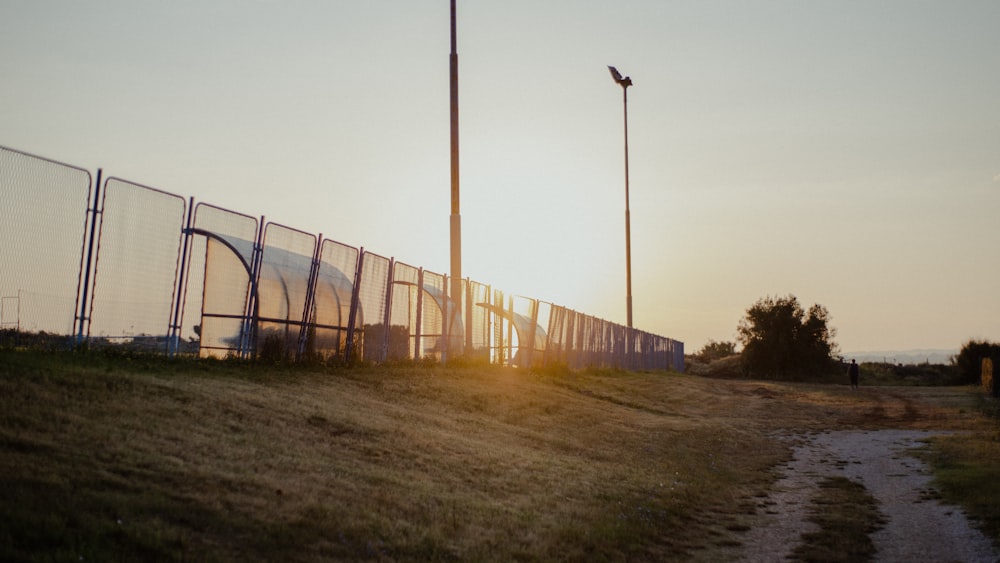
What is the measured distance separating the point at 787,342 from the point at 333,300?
172 feet

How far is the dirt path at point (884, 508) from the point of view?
9438 millimetres

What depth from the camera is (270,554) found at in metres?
6.66

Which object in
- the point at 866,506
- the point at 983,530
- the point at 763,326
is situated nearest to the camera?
the point at 983,530

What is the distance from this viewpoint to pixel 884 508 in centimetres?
1207

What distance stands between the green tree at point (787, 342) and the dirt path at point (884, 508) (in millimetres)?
45994

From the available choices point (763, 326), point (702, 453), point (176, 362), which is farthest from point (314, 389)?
point (763, 326)

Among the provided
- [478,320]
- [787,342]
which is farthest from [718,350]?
[478,320]

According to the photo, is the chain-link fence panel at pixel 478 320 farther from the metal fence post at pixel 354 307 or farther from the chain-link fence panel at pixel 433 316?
the metal fence post at pixel 354 307

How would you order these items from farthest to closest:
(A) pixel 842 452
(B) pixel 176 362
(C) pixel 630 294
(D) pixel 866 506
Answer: (C) pixel 630 294 → (A) pixel 842 452 → (B) pixel 176 362 → (D) pixel 866 506

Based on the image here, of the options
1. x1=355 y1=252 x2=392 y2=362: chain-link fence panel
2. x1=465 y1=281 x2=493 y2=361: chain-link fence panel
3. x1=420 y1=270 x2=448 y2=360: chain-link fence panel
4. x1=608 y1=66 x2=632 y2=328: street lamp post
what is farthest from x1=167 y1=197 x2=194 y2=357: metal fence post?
x1=608 y1=66 x2=632 y2=328: street lamp post

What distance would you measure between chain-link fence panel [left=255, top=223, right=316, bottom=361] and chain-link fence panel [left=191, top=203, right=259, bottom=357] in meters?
0.32

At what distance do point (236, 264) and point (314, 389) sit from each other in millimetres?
3799

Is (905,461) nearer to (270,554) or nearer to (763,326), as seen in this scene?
(270,554)

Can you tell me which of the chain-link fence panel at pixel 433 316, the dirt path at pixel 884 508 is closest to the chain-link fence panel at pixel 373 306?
the chain-link fence panel at pixel 433 316
